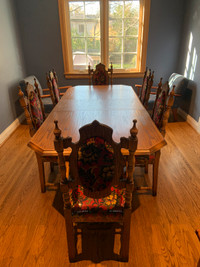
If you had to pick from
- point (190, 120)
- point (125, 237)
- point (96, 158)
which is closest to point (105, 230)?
point (125, 237)

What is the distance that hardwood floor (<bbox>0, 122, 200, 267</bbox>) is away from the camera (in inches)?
52.7

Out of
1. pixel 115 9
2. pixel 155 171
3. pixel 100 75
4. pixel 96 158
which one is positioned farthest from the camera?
pixel 115 9

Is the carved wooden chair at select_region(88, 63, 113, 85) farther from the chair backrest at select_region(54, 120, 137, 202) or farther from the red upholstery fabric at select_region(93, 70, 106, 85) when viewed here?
the chair backrest at select_region(54, 120, 137, 202)

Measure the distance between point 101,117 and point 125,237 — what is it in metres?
1.01

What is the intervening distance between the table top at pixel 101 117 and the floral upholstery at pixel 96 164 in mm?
335

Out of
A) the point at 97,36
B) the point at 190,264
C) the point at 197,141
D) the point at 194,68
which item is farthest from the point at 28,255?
the point at 97,36

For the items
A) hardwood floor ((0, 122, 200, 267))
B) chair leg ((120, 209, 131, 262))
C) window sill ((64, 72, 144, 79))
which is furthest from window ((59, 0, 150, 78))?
chair leg ((120, 209, 131, 262))

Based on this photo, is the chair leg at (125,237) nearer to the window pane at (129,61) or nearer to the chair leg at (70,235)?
the chair leg at (70,235)

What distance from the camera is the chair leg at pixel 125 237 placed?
115cm

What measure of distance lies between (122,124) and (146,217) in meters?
0.81

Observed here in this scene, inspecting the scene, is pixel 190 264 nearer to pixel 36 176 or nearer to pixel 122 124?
pixel 122 124

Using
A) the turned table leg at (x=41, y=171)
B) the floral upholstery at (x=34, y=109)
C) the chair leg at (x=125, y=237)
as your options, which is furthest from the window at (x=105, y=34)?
the chair leg at (x=125, y=237)

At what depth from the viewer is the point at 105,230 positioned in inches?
52.9

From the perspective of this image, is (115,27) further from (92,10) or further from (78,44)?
(78,44)
